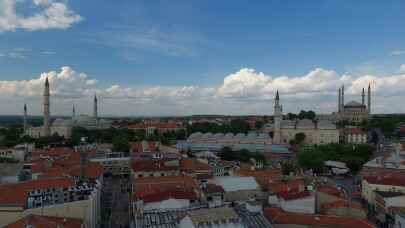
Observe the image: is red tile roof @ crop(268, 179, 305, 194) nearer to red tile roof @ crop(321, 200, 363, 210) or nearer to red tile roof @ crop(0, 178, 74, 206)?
red tile roof @ crop(321, 200, 363, 210)

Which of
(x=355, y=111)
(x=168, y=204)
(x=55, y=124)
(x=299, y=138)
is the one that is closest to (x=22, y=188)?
(x=168, y=204)

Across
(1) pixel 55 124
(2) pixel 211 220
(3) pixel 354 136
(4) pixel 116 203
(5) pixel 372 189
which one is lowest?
(4) pixel 116 203

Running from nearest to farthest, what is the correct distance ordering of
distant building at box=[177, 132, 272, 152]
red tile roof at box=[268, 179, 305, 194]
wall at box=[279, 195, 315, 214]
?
wall at box=[279, 195, 315, 214], red tile roof at box=[268, 179, 305, 194], distant building at box=[177, 132, 272, 152]

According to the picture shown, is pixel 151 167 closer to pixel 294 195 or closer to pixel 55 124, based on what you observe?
pixel 294 195

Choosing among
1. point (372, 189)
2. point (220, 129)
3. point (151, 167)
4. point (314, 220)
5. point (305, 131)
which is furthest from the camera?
point (220, 129)

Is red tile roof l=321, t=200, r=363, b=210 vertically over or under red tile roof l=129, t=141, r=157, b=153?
under

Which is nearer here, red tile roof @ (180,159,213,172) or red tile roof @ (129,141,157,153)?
red tile roof @ (180,159,213,172)

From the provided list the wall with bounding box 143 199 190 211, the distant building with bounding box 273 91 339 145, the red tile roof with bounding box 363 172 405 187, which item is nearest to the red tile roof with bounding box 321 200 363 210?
the red tile roof with bounding box 363 172 405 187
